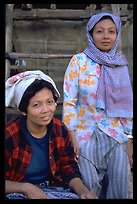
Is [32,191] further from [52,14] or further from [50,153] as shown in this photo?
[52,14]

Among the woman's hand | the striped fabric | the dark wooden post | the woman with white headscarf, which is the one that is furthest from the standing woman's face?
the dark wooden post

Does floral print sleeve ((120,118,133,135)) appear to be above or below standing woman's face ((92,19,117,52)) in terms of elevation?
below

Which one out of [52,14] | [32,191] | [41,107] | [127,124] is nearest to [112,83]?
[127,124]

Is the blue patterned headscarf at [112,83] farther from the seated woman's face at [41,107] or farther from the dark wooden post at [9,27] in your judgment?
the dark wooden post at [9,27]

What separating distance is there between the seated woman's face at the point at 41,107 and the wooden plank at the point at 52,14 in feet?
4.95

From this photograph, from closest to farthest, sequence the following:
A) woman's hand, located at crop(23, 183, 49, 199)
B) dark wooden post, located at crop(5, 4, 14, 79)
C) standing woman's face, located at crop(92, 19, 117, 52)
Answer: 1. woman's hand, located at crop(23, 183, 49, 199)
2. standing woman's face, located at crop(92, 19, 117, 52)
3. dark wooden post, located at crop(5, 4, 14, 79)

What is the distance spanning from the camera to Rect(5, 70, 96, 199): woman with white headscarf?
7.57ft

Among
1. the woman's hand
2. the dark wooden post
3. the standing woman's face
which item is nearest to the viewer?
the woman's hand

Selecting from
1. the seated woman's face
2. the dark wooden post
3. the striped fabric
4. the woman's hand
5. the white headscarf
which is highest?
the dark wooden post

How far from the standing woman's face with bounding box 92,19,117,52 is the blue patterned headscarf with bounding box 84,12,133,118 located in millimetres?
28

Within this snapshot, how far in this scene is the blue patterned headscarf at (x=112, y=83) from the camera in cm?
244

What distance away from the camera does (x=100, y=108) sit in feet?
8.02

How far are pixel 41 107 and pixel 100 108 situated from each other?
43cm

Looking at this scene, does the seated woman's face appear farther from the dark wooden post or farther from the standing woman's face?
the dark wooden post
